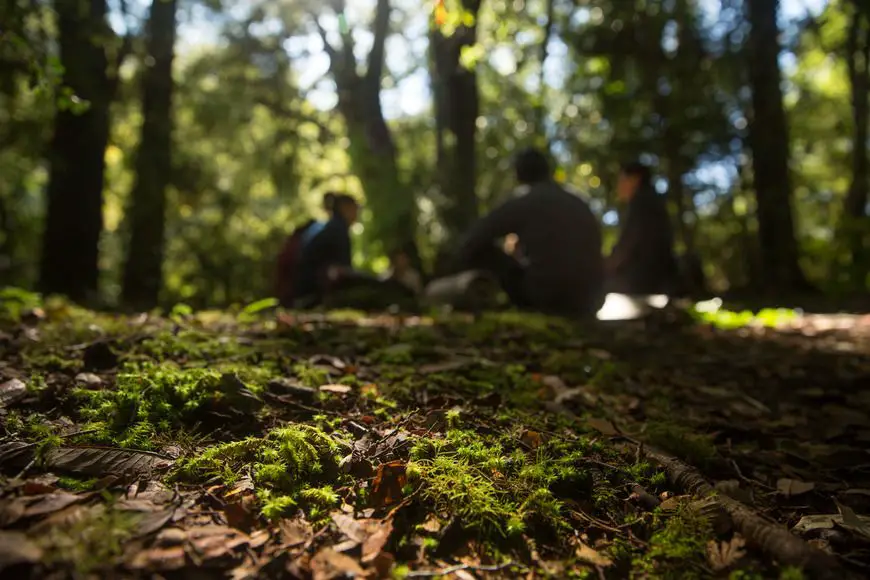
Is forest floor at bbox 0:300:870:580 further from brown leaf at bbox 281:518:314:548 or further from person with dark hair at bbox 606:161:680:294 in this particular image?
person with dark hair at bbox 606:161:680:294

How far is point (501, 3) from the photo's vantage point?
6.56 meters

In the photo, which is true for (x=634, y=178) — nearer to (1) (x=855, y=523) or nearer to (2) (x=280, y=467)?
(1) (x=855, y=523)

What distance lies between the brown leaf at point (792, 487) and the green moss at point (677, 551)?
0.61m

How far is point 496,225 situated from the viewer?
528cm

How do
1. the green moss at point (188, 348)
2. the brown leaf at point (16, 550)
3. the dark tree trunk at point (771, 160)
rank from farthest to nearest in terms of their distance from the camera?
the dark tree trunk at point (771, 160)
the green moss at point (188, 348)
the brown leaf at point (16, 550)

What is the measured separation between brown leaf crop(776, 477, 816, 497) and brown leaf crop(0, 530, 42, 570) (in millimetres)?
2147

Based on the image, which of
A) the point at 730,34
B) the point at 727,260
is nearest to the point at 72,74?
the point at 730,34

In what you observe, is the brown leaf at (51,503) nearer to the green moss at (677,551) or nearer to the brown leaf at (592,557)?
the brown leaf at (592,557)

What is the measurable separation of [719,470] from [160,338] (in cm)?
252

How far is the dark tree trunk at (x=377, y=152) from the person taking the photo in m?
7.84

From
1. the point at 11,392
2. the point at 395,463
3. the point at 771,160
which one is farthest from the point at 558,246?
the point at 771,160

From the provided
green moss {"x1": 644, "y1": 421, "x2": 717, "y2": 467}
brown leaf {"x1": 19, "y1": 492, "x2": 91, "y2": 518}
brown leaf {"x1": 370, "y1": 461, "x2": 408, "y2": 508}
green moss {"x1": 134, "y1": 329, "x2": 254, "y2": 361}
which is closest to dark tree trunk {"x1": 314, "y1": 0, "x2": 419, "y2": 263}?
green moss {"x1": 134, "y1": 329, "x2": 254, "y2": 361}

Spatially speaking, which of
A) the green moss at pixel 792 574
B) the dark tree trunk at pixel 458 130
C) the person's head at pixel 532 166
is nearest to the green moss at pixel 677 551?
the green moss at pixel 792 574

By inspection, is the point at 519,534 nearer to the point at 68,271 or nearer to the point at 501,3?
the point at 501,3
